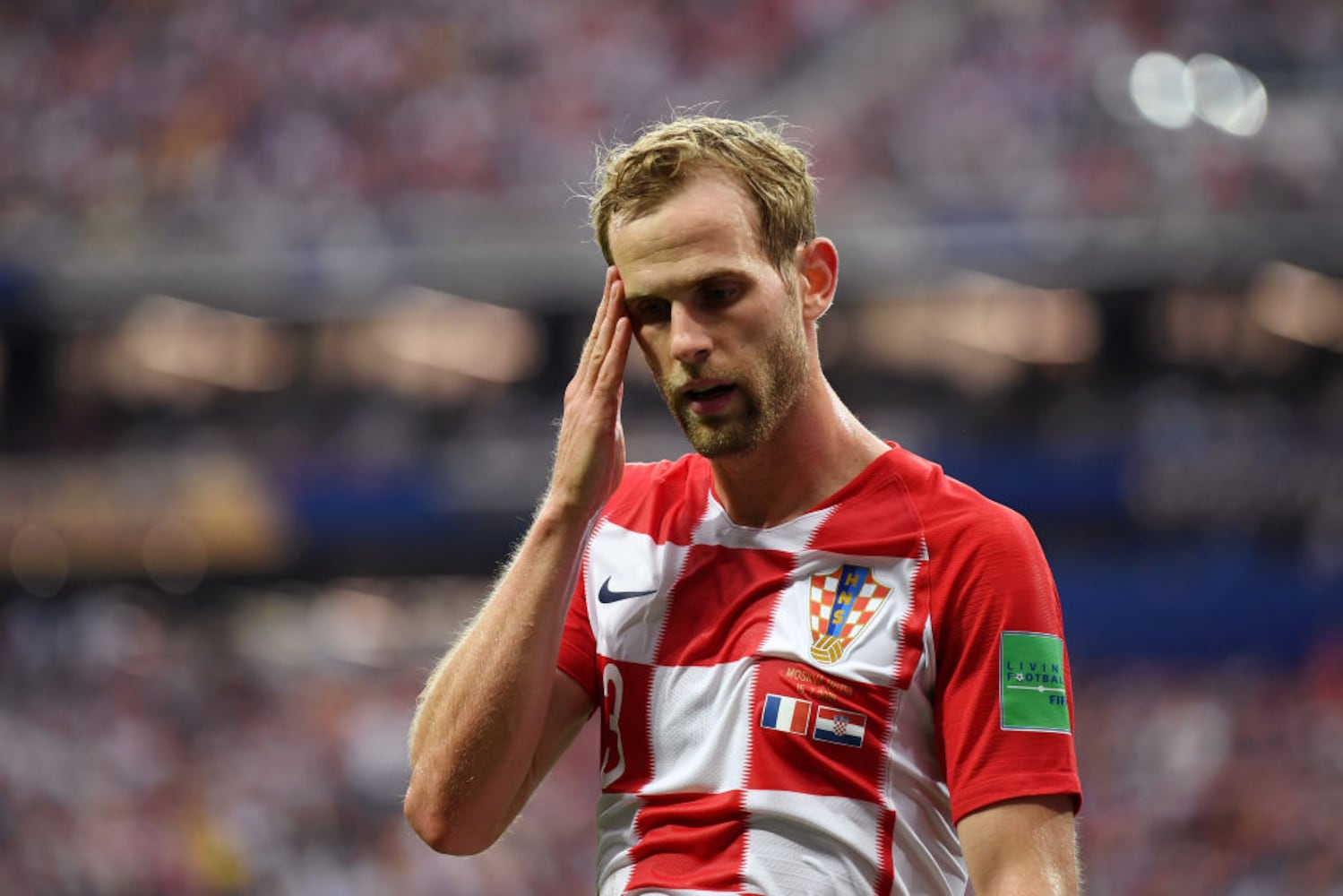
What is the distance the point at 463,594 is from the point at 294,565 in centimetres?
220

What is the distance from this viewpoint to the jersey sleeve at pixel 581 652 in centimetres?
252

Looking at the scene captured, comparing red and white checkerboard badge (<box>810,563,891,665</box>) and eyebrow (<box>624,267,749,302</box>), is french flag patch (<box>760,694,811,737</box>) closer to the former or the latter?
red and white checkerboard badge (<box>810,563,891,665</box>)

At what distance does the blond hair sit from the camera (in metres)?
2.34

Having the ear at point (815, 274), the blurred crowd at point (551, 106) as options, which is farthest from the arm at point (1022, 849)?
the blurred crowd at point (551, 106)

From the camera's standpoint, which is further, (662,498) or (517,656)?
(662,498)

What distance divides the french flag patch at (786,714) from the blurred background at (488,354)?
11163mm

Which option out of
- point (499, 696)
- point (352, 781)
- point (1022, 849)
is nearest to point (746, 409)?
point (499, 696)

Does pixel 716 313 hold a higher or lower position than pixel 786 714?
higher

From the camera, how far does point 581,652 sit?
99.7 inches

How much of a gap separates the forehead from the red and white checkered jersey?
0.39 metres

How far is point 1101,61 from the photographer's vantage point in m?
17.5

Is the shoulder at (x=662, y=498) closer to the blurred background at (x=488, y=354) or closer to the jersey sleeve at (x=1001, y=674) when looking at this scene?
the jersey sleeve at (x=1001, y=674)

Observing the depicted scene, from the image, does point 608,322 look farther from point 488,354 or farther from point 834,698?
point 488,354

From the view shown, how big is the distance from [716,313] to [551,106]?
17.3 metres
